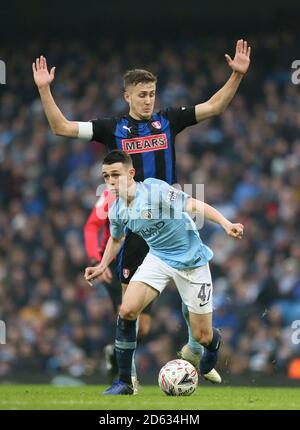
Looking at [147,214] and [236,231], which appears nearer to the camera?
[236,231]

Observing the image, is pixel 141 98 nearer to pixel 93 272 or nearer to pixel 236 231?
pixel 93 272

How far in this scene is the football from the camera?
8875 mm

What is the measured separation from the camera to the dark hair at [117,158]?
8.50 metres

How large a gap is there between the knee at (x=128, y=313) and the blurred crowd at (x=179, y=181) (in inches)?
157

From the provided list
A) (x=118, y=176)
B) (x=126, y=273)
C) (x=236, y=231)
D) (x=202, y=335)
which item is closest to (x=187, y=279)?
(x=202, y=335)

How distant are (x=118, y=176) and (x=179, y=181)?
826 cm

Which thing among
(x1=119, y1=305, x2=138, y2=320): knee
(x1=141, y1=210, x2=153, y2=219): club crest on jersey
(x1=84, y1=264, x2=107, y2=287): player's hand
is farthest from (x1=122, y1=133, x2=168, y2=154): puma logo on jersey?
(x1=119, y1=305, x2=138, y2=320): knee

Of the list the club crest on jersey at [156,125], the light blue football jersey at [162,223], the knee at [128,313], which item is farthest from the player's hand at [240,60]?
the knee at [128,313]

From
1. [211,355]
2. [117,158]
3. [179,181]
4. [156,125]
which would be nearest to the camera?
[117,158]

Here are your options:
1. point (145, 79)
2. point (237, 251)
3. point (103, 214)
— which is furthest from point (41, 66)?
point (237, 251)

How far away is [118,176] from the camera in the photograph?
27.9ft
